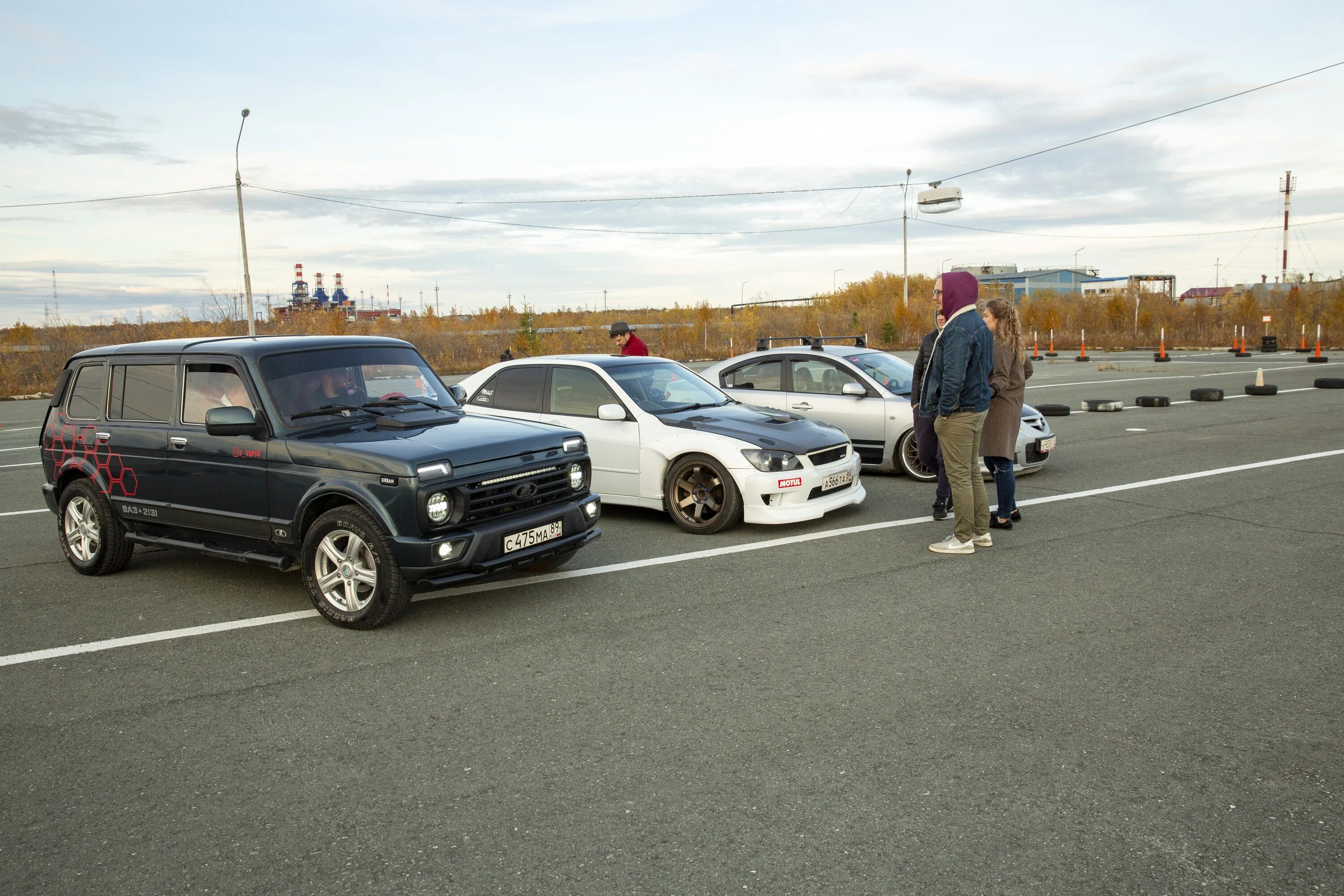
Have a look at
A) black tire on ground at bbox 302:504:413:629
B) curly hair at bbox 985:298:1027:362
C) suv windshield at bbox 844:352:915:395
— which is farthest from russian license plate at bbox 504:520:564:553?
suv windshield at bbox 844:352:915:395

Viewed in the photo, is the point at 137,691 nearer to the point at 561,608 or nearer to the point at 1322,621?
the point at 561,608

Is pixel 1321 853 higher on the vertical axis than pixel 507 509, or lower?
lower

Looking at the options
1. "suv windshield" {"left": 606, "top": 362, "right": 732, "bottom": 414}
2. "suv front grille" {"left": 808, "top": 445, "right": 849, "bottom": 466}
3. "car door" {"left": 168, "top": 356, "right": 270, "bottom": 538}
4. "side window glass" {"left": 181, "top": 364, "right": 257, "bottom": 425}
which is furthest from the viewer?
"suv windshield" {"left": 606, "top": 362, "right": 732, "bottom": 414}

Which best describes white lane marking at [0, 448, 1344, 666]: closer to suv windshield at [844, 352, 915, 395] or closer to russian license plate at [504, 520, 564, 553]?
russian license plate at [504, 520, 564, 553]

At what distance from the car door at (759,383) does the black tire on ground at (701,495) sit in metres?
2.75

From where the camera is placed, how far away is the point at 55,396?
7.30 m

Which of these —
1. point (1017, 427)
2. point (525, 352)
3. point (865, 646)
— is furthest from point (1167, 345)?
point (865, 646)

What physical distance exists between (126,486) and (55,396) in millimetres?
1378

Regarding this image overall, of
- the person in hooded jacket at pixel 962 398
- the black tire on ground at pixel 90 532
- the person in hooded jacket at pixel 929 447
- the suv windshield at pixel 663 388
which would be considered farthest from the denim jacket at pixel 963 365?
the black tire on ground at pixel 90 532

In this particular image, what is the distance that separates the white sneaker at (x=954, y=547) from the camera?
697cm

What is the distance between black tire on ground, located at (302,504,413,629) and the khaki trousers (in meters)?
3.96

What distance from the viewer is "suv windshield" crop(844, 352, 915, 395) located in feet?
33.8

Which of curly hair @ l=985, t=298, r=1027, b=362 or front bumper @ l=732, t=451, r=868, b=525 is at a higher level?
curly hair @ l=985, t=298, r=1027, b=362

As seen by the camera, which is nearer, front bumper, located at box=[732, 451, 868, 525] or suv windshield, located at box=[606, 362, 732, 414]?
front bumper, located at box=[732, 451, 868, 525]
